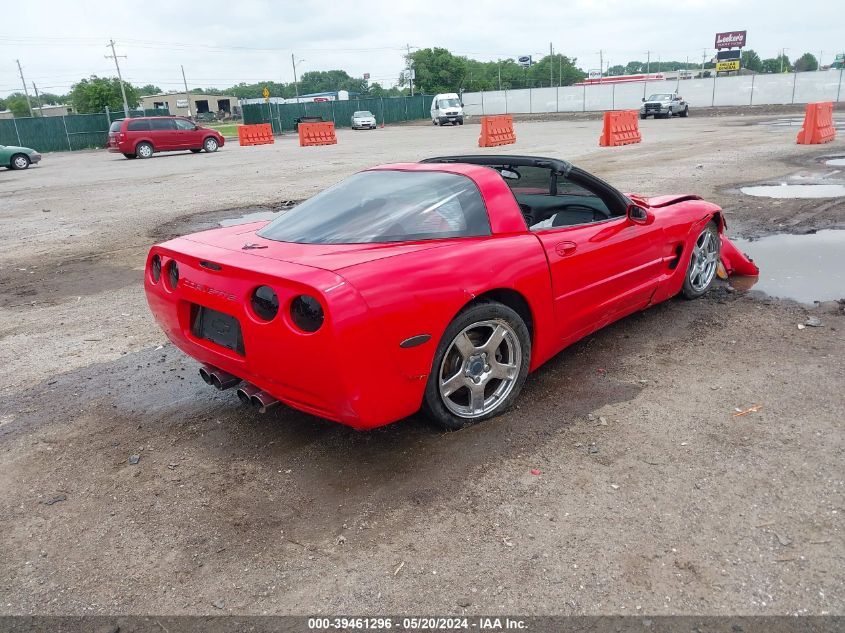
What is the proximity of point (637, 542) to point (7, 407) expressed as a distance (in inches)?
154

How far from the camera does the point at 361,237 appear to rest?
337cm

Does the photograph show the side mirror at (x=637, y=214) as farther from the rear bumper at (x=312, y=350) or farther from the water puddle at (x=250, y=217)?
the water puddle at (x=250, y=217)

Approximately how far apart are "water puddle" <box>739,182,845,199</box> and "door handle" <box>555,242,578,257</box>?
809 cm

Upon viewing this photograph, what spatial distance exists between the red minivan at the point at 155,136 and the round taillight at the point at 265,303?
28144 millimetres

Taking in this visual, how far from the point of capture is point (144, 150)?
92.9 ft

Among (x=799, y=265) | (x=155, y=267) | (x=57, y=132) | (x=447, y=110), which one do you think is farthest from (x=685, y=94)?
(x=155, y=267)

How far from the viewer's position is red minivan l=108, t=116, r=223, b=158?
27609 millimetres

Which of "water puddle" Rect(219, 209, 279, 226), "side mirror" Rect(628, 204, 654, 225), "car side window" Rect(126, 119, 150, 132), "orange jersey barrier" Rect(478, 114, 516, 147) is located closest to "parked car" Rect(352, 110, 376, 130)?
"car side window" Rect(126, 119, 150, 132)

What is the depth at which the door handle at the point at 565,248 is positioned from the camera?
3.83 metres

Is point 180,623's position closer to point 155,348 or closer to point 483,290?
point 483,290

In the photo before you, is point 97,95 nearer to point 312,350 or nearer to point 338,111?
point 338,111

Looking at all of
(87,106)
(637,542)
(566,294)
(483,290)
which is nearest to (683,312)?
(566,294)

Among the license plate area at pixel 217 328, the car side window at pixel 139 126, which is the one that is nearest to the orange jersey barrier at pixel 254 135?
the car side window at pixel 139 126

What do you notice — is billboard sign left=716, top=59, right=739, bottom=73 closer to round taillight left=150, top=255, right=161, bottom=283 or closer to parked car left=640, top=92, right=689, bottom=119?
parked car left=640, top=92, right=689, bottom=119
